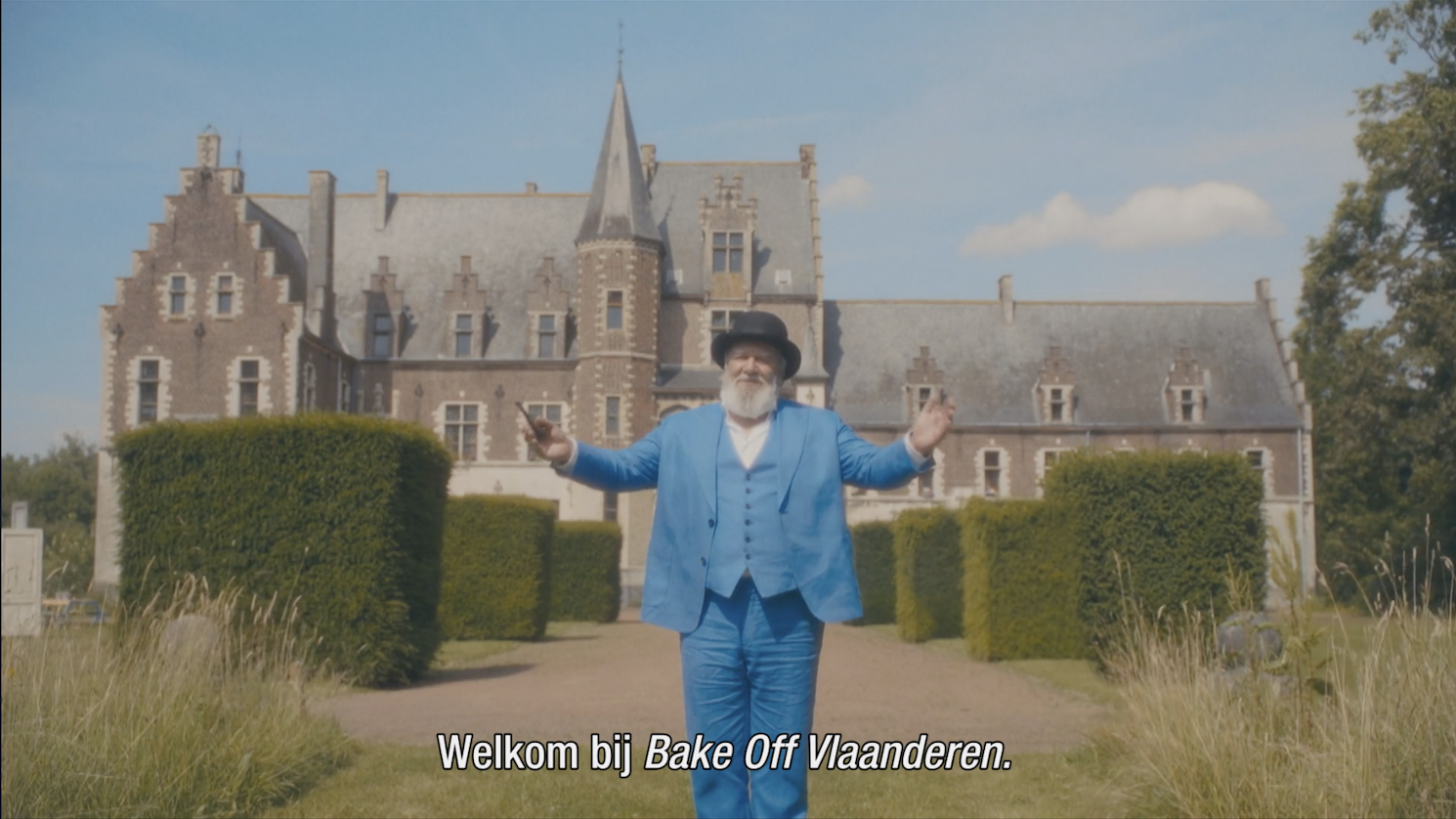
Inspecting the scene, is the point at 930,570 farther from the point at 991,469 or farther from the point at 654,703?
the point at 991,469

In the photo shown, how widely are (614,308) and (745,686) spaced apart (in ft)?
102

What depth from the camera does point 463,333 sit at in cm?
3697

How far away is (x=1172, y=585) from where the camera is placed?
41.9 feet

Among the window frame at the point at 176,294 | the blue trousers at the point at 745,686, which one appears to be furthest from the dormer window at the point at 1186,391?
the blue trousers at the point at 745,686

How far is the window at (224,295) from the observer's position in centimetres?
3250

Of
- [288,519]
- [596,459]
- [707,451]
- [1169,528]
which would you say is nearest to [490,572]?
[288,519]

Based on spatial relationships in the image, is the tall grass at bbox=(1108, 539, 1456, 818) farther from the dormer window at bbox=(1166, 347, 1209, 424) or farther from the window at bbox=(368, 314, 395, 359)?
the dormer window at bbox=(1166, 347, 1209, 424)

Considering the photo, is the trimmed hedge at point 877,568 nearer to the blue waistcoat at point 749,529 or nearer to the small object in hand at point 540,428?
the blue waistcoat at point 749,529

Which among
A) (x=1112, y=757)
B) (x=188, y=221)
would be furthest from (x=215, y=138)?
(x=1112, y=757)

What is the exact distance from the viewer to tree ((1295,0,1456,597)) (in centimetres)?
2162

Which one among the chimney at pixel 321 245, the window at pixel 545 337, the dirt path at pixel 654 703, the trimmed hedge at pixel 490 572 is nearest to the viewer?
the dirt path at pixel 654 703

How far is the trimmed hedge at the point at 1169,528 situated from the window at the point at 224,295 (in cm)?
2546

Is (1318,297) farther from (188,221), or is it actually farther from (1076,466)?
(188,221)

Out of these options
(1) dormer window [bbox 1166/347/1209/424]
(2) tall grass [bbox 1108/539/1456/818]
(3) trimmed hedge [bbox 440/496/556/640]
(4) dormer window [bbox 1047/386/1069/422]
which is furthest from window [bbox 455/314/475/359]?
(2) tall grass [bbox 1108/539/1456/818]
